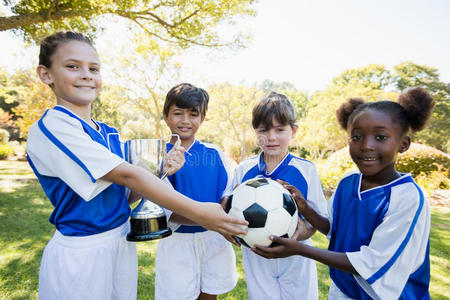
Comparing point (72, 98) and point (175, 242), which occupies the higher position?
point (72, 98)

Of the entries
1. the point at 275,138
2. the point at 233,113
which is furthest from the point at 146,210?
the point at 233,113

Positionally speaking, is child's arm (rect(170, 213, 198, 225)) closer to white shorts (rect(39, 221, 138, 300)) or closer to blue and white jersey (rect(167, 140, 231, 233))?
blue and white jersey (rect(167, 140, 231, 233))

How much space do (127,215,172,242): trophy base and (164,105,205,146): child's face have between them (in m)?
0.85

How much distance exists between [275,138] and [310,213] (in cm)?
64

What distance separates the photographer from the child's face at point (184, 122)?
2.22m

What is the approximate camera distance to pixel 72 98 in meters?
1.56

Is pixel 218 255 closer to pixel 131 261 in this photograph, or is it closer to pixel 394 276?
pixel 131 261

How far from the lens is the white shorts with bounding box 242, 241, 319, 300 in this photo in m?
1.89

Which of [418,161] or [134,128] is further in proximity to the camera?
[134,128]

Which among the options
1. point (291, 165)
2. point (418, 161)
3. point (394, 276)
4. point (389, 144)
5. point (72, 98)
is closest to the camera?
point (394, 276)

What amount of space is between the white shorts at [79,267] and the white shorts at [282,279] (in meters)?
1.07

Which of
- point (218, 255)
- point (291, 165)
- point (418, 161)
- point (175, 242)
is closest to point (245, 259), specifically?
point (218, 255)

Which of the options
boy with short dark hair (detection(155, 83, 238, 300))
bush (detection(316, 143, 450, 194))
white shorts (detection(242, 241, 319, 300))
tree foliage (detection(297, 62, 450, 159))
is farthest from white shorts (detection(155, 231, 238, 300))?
bush (detection(316, 143, 450, 194))

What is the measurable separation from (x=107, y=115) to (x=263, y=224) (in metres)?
26.9
